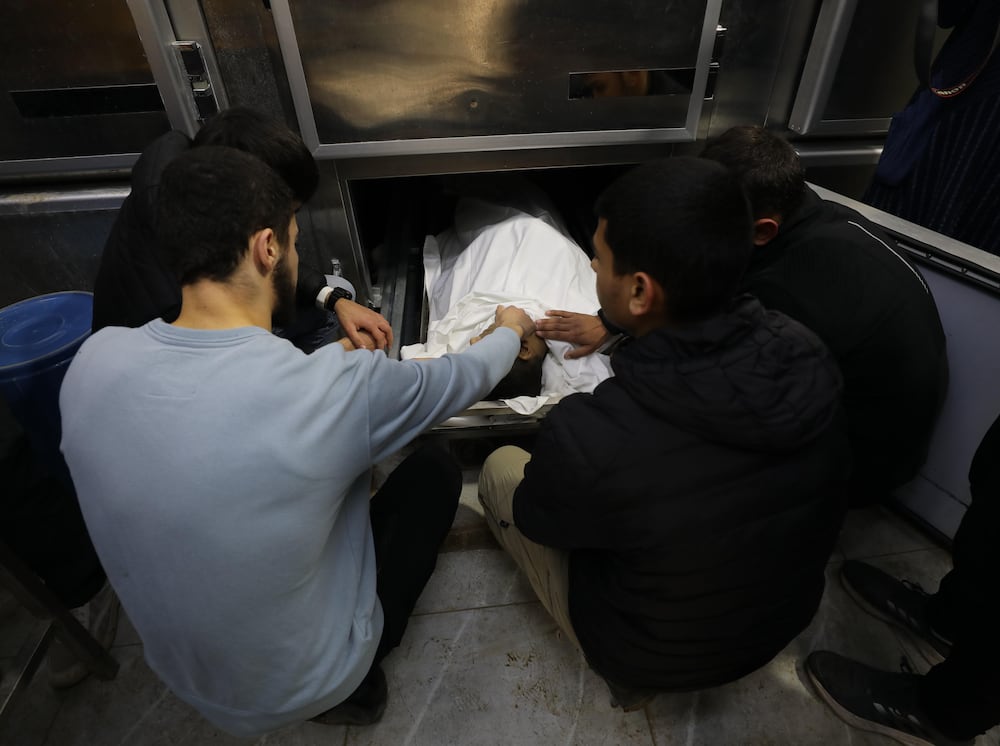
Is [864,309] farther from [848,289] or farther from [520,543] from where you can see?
[520,543]

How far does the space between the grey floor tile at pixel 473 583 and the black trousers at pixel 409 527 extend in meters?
0.25

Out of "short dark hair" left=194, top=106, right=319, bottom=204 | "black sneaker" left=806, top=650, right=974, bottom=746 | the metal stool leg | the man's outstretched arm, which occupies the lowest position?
"black sneaker" left=806, top=650, right=974, bottom=746

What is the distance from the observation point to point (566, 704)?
4.25ft

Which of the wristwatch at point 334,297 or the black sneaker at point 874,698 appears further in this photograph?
the wristwatch at point 334,297

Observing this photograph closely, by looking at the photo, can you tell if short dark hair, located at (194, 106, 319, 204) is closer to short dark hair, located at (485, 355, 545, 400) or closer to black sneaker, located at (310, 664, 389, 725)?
short dark hair, located at (485, 355, 545, 400)

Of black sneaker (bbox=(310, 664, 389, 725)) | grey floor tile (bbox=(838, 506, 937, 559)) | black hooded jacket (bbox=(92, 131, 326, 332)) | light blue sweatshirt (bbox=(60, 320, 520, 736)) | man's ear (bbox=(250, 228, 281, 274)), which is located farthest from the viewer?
grey floor tile (bbox=(838, 506, 937, 559))

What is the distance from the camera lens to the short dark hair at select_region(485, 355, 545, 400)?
4.70 ft

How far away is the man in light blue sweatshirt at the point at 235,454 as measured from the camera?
715 mm

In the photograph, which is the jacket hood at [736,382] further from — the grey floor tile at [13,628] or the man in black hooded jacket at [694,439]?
the grey floor tile at [13,628]

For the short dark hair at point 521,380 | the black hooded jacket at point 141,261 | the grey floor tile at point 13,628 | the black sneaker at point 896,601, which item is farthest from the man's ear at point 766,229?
the grey floor tile at point 13,628

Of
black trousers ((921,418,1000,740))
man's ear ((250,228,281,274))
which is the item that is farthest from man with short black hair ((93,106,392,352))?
black trousers ((921,418,1000,740))

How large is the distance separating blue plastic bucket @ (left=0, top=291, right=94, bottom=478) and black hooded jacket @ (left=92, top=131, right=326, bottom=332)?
1.23 feet

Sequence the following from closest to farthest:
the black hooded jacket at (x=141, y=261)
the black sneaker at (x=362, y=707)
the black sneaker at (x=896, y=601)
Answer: the black hooded jacket at (x=141, y=261)
the black sneaker at (x=362, y=707)
the black sneaker at (x=896, y=601)

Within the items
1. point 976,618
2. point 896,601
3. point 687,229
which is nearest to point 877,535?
point 896,601
